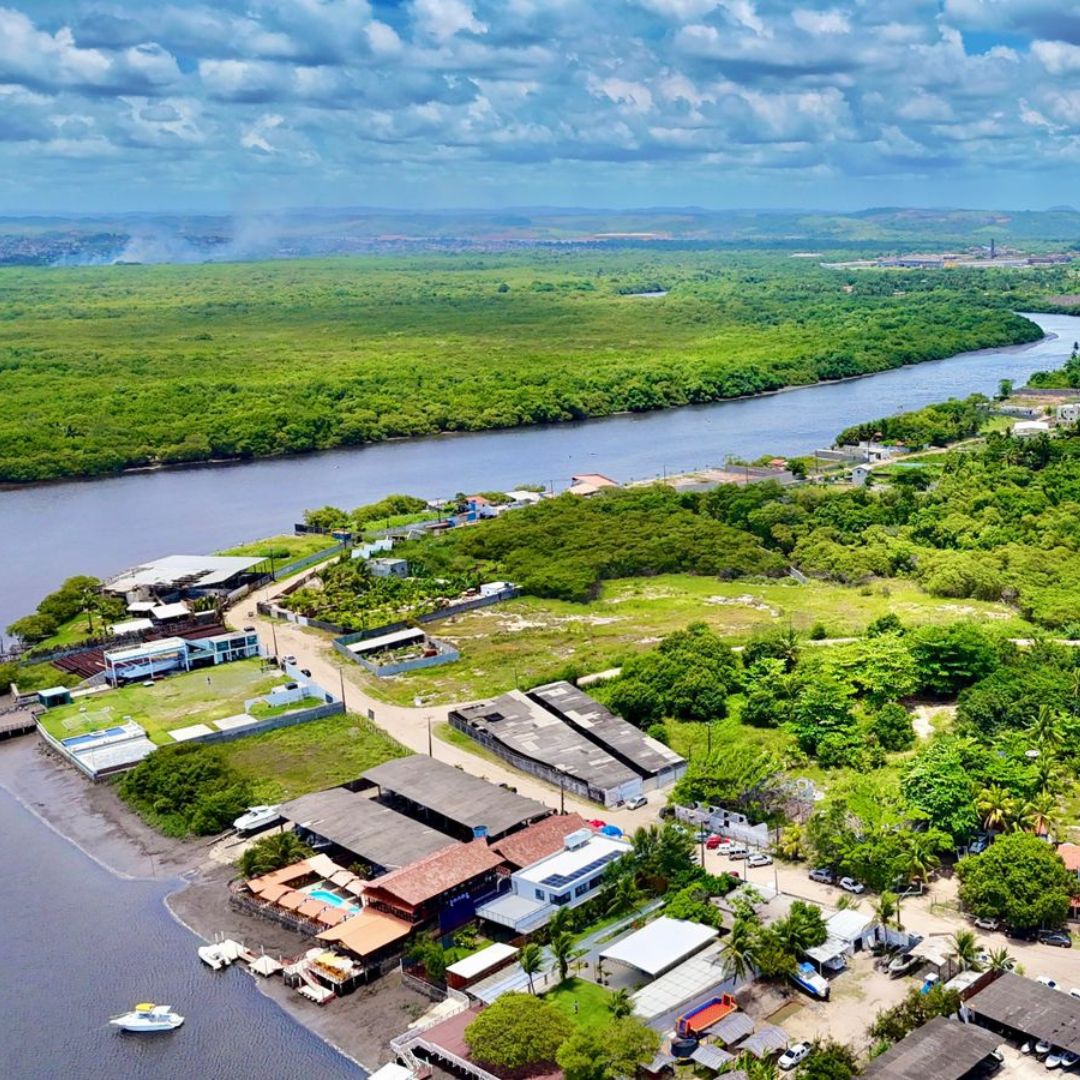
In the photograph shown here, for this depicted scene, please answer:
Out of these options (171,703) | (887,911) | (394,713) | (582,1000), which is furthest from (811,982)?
(171,703)

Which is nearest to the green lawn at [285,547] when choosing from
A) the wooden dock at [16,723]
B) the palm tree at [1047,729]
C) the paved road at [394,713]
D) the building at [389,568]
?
the paved road at [394,713]

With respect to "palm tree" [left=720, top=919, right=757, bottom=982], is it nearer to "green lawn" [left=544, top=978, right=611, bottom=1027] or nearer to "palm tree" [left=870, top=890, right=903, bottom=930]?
"green lawn" [left=544, top=978, right=611, bottom=1027]

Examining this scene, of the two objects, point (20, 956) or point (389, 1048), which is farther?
point (20, 956)

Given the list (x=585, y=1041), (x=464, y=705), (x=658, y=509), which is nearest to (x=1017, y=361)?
(x=658, y=509)

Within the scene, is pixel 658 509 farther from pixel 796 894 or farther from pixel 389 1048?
pixel 389 1048

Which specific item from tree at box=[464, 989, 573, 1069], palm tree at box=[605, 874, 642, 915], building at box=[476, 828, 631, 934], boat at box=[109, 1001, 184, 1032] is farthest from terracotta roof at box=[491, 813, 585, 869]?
boat at box=[109, 1001, 184, 1032]

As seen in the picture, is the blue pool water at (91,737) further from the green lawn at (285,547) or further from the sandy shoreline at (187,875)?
the green lawn at (285,547)

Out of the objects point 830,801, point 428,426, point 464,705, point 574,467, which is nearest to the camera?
point 830,801
